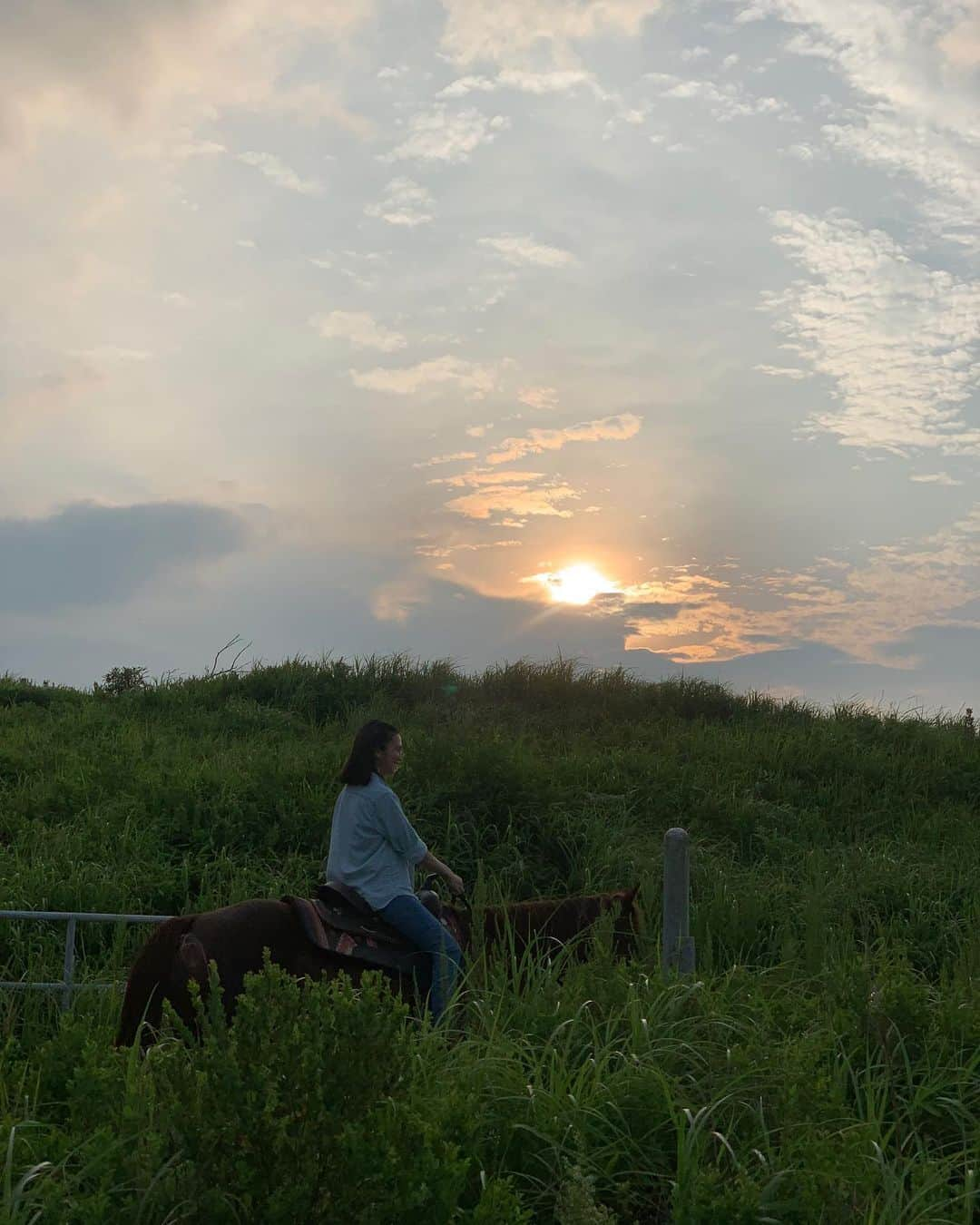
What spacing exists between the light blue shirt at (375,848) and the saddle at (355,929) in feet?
0.30

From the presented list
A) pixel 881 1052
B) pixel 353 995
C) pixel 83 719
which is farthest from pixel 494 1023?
pixel 83 719

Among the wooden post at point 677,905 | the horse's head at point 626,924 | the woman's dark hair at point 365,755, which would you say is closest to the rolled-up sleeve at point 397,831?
the woman's dark hair at point 365,755

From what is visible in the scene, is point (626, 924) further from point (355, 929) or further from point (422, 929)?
point (355, 929)

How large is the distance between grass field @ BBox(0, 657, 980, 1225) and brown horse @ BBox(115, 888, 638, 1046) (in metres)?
0.32

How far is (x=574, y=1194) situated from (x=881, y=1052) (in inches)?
91.4

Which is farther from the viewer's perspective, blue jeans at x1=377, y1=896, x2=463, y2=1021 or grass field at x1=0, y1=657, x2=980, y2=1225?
blue jeans at x1=377, y1=896, x2=463, y2=1021

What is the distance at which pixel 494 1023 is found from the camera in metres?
4.95

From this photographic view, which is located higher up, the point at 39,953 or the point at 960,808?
the point at 960,808

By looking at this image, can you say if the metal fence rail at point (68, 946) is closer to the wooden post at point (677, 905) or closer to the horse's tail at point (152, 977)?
the horse's tail at point (152, 977)

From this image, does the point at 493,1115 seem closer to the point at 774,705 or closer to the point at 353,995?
the point at 353,995

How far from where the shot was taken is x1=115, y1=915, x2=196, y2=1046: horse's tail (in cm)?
636

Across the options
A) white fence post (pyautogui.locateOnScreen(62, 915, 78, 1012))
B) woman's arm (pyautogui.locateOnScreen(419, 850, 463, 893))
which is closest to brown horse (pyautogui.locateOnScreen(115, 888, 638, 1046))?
woman's arm (pyautogui.locateOnScreen(419, 850, 463, 893))

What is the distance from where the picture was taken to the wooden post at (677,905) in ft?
21.5

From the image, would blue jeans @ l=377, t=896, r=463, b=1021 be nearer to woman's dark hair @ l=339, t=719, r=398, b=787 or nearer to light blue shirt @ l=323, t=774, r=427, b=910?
light blue shirt @ l=323, t=774, r=427, b=910
